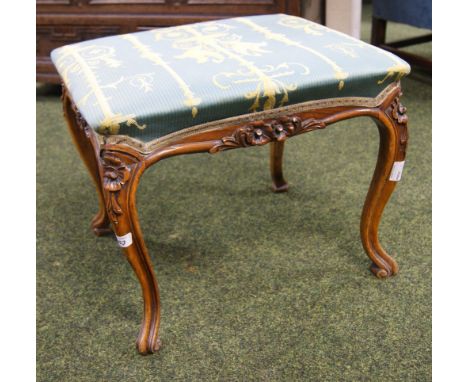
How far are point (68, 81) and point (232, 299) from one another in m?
0.49

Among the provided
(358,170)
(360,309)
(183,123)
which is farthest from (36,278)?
(358,170)

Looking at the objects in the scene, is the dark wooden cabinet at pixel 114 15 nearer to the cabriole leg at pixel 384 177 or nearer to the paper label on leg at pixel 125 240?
the cabriole leg at pixel 384 177

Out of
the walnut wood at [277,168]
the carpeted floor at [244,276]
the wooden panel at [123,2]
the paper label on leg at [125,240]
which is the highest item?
the wooden panel at [123,2]

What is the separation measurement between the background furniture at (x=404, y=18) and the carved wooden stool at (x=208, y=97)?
0.90m

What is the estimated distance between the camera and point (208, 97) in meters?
0.78

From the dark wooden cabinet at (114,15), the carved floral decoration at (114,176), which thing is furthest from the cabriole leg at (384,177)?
the dark wooden cabinet at (114,15)

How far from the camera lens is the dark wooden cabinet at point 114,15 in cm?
172

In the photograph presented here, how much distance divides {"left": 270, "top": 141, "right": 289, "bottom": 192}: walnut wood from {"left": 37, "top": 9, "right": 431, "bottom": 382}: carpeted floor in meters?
0.02

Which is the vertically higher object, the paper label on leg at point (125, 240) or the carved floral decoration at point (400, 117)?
the carved floral decoration at point (400, 117)


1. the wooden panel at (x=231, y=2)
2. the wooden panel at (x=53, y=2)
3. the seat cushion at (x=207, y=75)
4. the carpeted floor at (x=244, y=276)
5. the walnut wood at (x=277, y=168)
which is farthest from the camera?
the wooden panel at (x=53, y=2)

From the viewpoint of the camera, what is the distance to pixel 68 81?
0.89m

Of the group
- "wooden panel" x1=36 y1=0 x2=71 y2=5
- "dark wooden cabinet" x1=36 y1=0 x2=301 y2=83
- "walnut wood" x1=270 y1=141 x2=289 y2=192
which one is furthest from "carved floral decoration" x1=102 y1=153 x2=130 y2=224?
"wooden panel" x1=36 y1=0 x2=71 y2=5

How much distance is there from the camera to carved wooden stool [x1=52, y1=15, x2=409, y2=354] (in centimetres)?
77

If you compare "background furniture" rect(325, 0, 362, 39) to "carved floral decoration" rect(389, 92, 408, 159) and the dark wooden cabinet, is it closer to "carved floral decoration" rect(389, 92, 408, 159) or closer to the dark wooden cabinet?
the dark wooden cabinet
